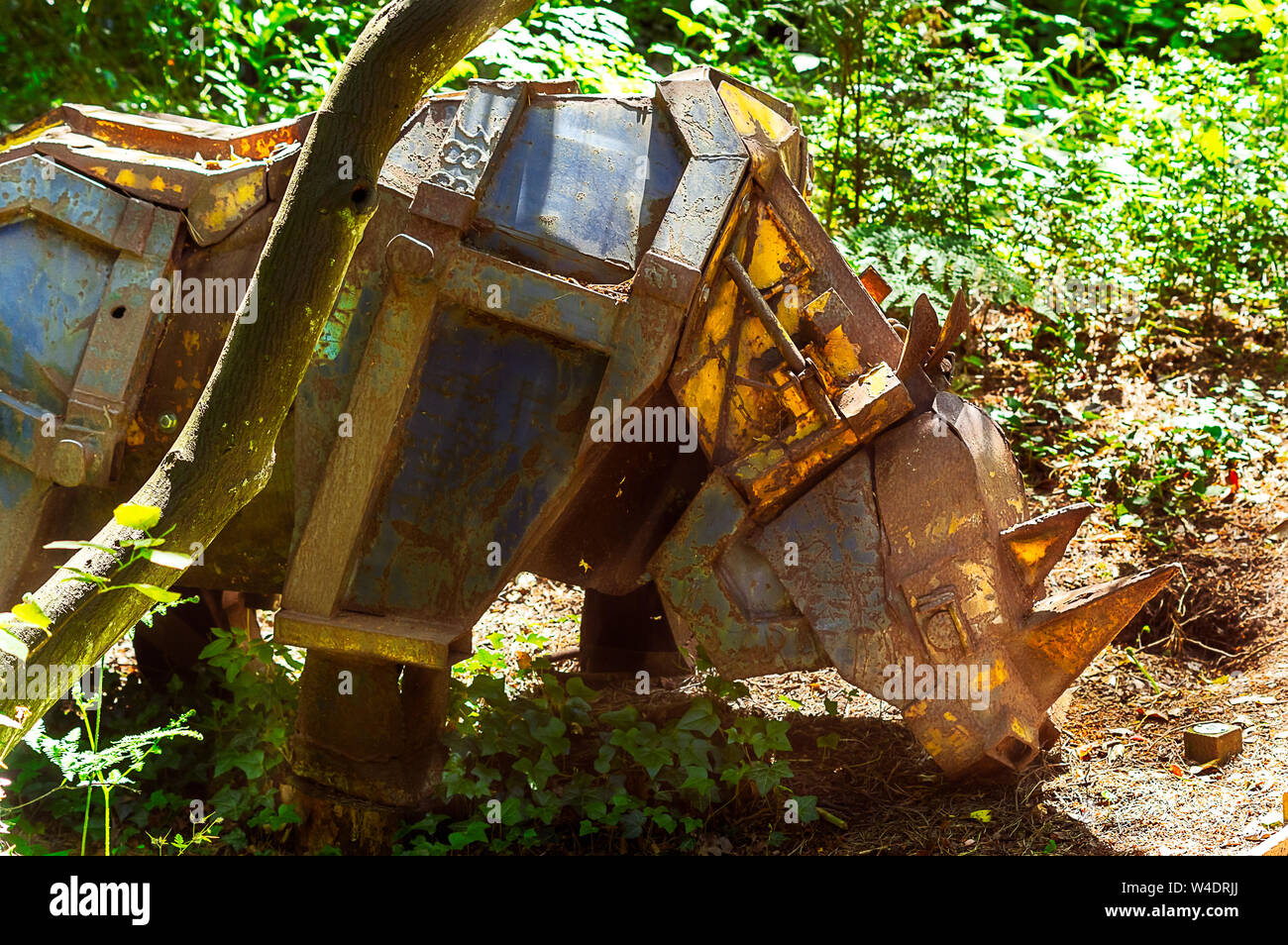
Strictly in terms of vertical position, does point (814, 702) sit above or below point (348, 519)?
below

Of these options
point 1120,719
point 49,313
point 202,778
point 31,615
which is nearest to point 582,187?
point 49,313

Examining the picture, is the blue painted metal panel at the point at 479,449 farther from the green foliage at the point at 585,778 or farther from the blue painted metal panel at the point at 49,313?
the blue painted metal panel at the point at 49,313

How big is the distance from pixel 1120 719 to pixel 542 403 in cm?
269

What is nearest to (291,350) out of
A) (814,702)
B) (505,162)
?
(505,162)

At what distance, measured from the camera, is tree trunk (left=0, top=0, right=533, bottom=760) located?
7.43 feet

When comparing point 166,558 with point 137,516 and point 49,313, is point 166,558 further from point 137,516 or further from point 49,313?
point 49,313

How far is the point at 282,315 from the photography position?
235 centimetres

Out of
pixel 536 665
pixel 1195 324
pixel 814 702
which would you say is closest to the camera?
pixel 536 665

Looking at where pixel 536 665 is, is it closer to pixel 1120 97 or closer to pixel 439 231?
pixel 439 231

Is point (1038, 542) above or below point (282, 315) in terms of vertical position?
below

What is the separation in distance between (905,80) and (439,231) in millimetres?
4368

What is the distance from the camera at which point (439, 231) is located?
341 centimetres

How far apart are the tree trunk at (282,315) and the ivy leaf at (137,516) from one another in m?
0.07
